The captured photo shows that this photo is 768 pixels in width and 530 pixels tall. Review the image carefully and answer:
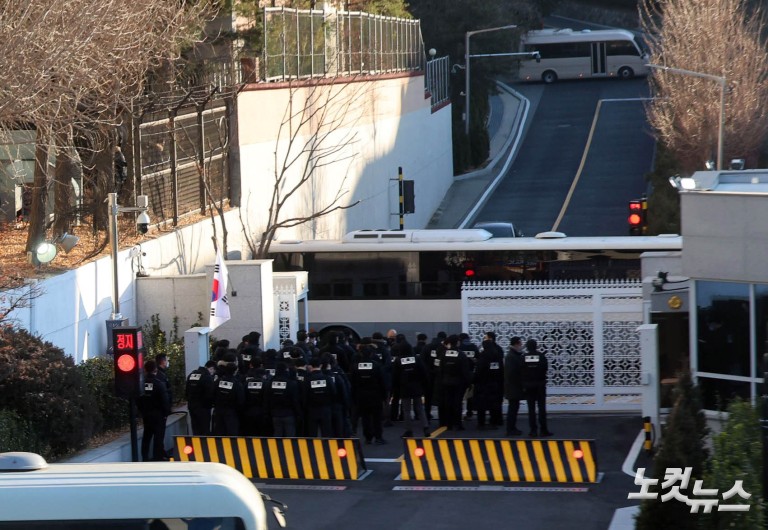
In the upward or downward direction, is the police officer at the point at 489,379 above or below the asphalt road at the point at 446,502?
above

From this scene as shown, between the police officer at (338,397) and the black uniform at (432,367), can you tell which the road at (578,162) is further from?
the police officer at (338,397)

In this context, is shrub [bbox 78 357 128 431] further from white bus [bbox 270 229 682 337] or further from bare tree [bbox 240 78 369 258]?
bare tree [bbox 240 78 369 258]

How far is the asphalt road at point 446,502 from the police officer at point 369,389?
1364mm

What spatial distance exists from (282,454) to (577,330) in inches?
304

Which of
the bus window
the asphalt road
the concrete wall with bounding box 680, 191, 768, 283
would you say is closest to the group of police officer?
the asphalt road

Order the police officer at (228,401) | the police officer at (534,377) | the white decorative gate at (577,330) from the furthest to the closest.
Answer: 1. the white decorative gate at (577,330)
2. the police officer at (534,377)
3. the police officer at (228,401)

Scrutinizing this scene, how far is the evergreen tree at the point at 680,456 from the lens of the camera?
32.1 feet

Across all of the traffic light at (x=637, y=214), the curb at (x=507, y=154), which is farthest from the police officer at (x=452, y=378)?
the curb at (x=507, y=154)

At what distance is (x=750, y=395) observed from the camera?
641 inches

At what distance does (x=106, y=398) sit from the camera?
18.1 m

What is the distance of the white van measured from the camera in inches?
331

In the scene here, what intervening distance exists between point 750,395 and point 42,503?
1074 cm

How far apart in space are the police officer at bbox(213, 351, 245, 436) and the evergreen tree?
27.2 feet

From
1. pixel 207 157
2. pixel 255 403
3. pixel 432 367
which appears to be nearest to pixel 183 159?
pixel 207 157
